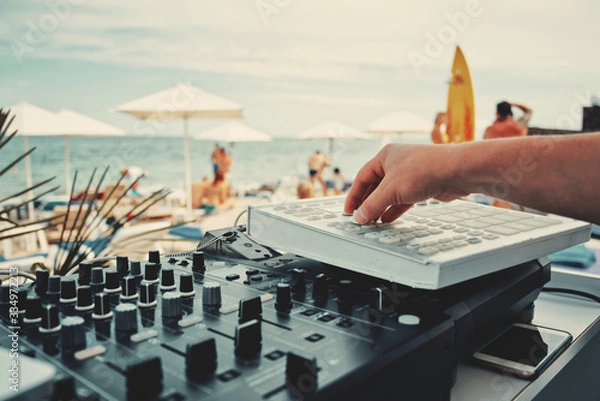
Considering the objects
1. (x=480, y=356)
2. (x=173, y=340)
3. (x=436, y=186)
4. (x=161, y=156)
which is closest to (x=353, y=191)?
(x=436, y=186)

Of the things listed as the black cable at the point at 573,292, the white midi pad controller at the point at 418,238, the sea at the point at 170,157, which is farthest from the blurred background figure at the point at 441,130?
the sea at the point at 170,157

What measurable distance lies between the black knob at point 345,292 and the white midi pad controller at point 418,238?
0.07 feet

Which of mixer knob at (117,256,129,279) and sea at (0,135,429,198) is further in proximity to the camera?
sea at (0,135,429,198)

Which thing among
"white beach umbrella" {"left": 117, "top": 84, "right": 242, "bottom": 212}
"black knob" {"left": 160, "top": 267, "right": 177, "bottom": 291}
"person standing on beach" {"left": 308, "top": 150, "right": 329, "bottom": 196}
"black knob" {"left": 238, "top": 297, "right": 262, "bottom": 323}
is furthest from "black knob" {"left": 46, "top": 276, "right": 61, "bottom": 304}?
"person standing on beach" {"left": 308, "top": 150, "right": 329, "bottom": 196}

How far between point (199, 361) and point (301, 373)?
2.9 inches

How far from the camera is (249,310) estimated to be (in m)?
0.44

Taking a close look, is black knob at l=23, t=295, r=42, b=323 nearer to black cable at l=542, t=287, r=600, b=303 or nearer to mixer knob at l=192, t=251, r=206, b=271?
mixer knob at l=192, t=251, r=206, b=271

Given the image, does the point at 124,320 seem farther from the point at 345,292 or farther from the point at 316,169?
the point at 316,169

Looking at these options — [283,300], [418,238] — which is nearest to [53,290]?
[283,300]

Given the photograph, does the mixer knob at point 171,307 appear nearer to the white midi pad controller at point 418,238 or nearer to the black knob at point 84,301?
the black knob at point 84,301

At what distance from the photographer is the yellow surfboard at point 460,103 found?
2.93 metres

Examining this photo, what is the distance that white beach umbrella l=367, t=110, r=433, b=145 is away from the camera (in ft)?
30.9

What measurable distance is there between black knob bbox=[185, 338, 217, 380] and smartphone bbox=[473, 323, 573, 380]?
0.36m

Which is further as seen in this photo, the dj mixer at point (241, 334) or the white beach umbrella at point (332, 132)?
the white beach umbrella at point (332, 132)
